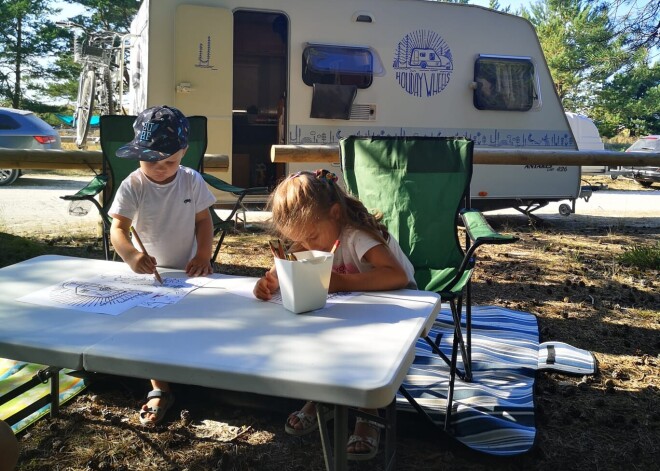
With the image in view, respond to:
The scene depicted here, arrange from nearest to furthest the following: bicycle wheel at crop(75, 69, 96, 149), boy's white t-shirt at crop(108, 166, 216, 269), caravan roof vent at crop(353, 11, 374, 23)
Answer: boy's white t-shirt at crop(108, 166, 216, 269), caravan roof vent at crop(353, 11, 374, 23), bicycle wheel at crop(75, 69, 96, 149)

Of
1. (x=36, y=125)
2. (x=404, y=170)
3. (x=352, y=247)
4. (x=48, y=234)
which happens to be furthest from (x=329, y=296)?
(x=36, y=125)

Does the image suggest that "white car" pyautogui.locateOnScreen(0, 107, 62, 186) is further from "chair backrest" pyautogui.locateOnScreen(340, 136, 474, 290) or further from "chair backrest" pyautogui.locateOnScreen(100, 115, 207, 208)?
"chair backrest" pyautogui.locateOnScreen(340, 136, 474, 290)

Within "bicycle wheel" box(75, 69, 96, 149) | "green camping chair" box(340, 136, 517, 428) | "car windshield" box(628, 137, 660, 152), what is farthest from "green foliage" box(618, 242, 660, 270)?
"car windshield" box(628, 137, 660, 152)

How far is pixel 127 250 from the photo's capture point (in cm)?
216

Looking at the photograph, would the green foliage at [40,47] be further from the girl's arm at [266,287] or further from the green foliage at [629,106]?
the girl's arm at [266,287]

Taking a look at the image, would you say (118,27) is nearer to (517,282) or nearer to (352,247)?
(517,282)

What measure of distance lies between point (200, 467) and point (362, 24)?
207 inches

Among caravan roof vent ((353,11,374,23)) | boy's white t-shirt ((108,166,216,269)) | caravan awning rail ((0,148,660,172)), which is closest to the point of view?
boy's white t-shirt ((108,166,216,269))

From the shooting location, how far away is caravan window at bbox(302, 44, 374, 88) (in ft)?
20.9

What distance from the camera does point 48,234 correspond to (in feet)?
20.0

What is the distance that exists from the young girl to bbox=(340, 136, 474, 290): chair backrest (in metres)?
1.04

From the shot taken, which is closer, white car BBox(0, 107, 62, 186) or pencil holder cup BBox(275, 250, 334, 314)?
pencil holder cup BBox(275, 250, 334, 314)

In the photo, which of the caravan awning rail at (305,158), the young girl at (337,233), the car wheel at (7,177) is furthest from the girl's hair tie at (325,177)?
the car wheel at (7,177)

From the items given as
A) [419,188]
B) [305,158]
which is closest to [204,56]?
[305,158]
